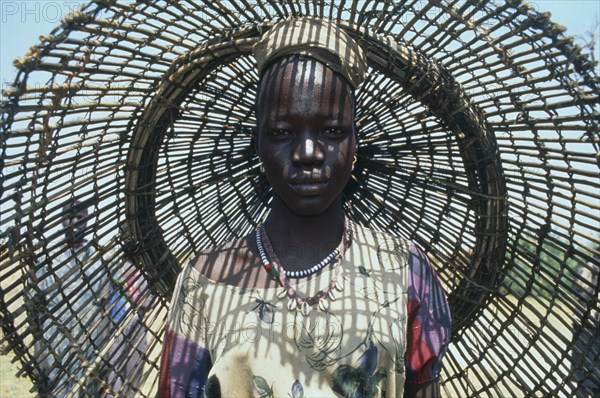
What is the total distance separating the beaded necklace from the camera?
1.13 m

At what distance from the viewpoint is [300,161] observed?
3.73 ft

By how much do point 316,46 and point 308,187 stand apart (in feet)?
0.84

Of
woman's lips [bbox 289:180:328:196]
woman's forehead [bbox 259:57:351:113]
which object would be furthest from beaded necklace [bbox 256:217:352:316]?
woman's forehead [bbox 259:57:351:113]

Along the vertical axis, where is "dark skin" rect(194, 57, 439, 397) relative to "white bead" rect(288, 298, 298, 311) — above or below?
above

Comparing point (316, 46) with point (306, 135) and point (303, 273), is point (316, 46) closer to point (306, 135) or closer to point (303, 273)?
point (306, 135)

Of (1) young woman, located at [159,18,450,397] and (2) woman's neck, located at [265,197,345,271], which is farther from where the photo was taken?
(2) woman's neck, located at [265,197,345,271]

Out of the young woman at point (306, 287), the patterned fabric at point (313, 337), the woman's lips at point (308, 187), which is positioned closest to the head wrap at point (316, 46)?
the young woman at point (306, 287)

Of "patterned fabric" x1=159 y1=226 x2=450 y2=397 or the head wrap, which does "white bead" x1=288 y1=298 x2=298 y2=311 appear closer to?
"patterned fabric" x1=159 y1=226 x2=450 y2=397

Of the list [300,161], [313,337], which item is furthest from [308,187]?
[313,337]

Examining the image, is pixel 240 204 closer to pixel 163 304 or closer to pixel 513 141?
pixel 163 304

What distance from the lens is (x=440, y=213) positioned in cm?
154

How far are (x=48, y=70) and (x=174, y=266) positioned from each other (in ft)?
1.86

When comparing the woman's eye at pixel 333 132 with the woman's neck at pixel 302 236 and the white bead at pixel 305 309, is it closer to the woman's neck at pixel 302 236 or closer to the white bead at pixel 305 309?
the woman's neck at pixel 302 236

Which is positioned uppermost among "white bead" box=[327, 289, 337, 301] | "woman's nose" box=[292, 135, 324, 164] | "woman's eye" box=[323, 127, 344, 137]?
"woman's eye" box=[323, 127, 344, 137]
